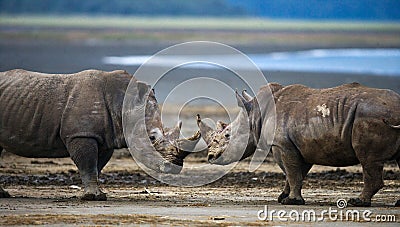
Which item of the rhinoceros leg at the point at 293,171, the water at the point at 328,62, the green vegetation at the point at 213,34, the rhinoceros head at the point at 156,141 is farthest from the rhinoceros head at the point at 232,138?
the green vegetation at the point at 213,34

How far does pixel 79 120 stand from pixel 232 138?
7.59ft

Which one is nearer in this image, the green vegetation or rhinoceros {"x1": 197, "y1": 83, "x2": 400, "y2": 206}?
rhinoceros {"x1": 197, "y1": 83, "x2": 400, "y2": 206}

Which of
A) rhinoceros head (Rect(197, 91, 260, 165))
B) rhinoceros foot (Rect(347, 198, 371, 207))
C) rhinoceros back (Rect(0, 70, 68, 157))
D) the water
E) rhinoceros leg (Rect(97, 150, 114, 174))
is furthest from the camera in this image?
the water

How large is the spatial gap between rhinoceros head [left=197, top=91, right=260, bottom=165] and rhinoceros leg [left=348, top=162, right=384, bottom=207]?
212 centimetres

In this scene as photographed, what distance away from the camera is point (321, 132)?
1633cm

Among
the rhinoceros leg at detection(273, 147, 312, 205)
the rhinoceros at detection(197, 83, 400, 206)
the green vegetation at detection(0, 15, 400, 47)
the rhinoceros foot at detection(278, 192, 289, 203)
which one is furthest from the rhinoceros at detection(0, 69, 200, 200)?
the green vegetation at detection(0, 15, 400, 47)

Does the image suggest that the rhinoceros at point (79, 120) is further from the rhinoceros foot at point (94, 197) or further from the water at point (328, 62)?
the water at point (328, 62)

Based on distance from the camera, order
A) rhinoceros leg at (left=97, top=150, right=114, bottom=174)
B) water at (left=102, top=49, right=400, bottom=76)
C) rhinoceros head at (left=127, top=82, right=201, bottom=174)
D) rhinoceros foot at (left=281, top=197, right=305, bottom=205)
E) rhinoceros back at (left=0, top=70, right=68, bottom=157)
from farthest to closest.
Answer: water at (left=102, top=49, right=400, bottom=76) → rhinoceros leg at (left=97, top=150, right=114, bottom=174) → rhinoceros back at (left=0, top=70, right=68, bottom=157) → rhinoceros head at (left=127, top=82, right=201, bottom=174) → rhinoceros foot at (left=281, top=197, right=305, bottom=205)

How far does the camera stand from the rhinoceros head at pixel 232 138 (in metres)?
A: 17.3

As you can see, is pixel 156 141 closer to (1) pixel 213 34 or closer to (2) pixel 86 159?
(2) pixel 86 159

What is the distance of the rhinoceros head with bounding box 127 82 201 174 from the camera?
16.7 meters

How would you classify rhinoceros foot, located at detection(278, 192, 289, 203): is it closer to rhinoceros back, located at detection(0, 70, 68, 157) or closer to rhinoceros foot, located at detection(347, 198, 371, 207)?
rhinoceros foot, located at detection(347, 198, 371, 207)

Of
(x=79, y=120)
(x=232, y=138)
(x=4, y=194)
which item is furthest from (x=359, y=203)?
(x=4, y=194)

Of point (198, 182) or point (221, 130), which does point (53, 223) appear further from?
point (198, 182)
